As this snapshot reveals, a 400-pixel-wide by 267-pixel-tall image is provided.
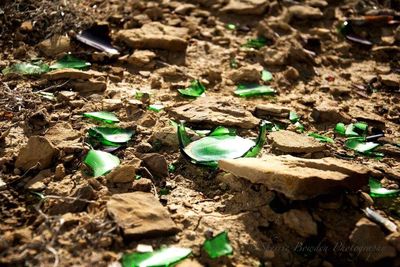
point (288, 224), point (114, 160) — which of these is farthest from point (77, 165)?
point (288, 224)

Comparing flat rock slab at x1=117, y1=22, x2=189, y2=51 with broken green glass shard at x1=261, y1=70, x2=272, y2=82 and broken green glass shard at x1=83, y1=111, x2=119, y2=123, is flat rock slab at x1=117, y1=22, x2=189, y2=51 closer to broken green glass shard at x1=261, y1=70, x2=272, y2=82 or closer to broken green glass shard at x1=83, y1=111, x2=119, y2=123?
broken green glass shard at x1=261, y1=70, x2=272, y2=82

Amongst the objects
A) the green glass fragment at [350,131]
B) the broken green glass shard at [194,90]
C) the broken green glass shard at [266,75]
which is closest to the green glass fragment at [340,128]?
the green glass fragment at [350,131]

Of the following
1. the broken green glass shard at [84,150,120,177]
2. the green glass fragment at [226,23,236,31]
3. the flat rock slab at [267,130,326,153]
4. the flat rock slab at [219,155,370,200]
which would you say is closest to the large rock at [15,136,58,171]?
the broken green glass shard at [84,150,120,177]

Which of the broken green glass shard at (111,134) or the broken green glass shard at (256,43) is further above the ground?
the broken green glass shard at (256,43)

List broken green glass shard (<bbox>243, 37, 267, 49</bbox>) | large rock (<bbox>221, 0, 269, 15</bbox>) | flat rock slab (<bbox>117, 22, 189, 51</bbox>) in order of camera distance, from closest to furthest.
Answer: flat rock slab (<bbox>117, 22, 189, 51</bbox>) → broken green glass shard (<bbox>243, 37, 267, 49</bbox>) → large rock (<bbox>221, 0, 269, 15</bbox>)

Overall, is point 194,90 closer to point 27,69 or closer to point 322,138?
point 322,138

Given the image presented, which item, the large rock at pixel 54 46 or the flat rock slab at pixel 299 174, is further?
the large rock at pixel 54 46

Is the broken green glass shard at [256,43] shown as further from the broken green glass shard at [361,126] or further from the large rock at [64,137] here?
the large rock at [64,137]

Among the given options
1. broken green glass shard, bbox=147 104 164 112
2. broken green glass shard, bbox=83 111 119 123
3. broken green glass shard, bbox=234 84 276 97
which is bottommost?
broken green glass shard, bbox=234 84 276 97
